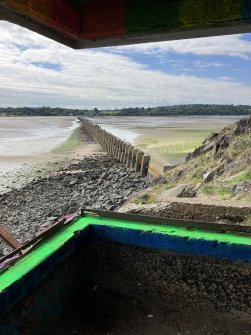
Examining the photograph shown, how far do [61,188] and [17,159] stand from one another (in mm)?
11623

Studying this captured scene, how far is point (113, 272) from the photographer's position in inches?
134

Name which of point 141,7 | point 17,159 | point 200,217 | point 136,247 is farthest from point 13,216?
point 17,159

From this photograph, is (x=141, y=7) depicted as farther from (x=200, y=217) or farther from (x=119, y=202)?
(x=119, y=202)

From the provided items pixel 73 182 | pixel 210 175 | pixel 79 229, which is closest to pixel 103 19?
pixel 79 229

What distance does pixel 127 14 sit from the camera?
264 centimetres

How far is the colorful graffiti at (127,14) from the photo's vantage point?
2322 millimetres

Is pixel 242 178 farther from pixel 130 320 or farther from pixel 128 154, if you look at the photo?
pixel 128 154

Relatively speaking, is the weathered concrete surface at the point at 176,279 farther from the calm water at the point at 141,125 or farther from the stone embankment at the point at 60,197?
the calm water at the point at 141,125

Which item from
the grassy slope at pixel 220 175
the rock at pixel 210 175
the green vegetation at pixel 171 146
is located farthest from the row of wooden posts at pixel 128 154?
the rock at pixel 210 175

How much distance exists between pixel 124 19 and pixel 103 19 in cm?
19

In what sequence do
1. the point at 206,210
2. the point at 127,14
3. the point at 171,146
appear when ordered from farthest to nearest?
the point at 171,146
the point at 206,210
the point at 127,14

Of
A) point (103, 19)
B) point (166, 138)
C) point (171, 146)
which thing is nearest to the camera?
point (103, 19)

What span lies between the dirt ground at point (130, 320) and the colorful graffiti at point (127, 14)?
222cm

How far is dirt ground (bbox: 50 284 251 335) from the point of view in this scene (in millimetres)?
3029
